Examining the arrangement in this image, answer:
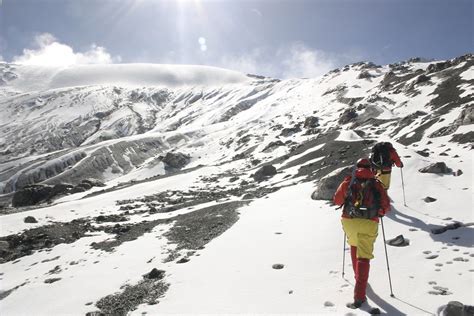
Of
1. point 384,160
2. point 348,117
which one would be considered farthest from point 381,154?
point 348,117

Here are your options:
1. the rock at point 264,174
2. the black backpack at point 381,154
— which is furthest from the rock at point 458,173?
the rock at point 264,174

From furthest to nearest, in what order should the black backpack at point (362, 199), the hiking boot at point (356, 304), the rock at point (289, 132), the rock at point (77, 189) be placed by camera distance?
the rock at point (289, 132)
the rock at point (77, 189)
the black backpack at point (362, 199)
the hiking boot at point (356, 304)

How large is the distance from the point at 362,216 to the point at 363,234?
44 centimetres

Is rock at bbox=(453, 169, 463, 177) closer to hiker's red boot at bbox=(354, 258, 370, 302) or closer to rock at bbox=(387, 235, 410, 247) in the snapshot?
rock at bbox=(387, 235, 410, 247)

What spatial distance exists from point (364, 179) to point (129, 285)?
8717mm

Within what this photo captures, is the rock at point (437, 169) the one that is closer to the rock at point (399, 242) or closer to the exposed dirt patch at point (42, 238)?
the rock at point (399, 242)

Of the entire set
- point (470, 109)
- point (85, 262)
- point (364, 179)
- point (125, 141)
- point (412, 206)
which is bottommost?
point (85, 262)

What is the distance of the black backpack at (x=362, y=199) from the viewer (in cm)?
842

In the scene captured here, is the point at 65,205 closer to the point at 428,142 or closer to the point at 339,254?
the point at 339,254

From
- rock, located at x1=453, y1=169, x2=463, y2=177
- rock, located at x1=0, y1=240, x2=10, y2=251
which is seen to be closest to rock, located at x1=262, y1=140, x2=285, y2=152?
rock, located at x1=453, y1=169, x2=463, y2=177

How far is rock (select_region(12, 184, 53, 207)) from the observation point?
5528 centimetres

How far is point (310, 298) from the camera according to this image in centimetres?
862

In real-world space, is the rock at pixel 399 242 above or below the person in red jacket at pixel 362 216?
below

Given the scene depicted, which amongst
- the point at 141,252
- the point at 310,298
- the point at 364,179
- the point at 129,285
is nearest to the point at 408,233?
the point at 364,179
